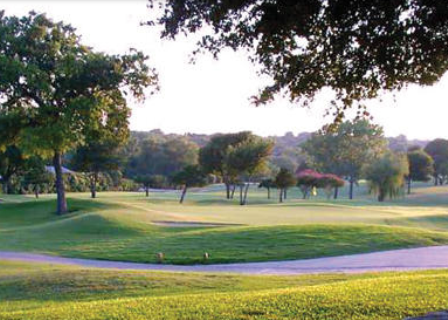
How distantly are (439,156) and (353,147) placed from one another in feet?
48.4

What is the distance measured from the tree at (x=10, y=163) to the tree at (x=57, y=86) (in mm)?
12126

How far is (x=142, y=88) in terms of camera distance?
38.3m

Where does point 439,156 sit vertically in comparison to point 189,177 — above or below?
above

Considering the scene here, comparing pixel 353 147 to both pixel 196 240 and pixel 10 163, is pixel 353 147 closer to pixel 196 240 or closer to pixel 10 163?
pixel 10 163

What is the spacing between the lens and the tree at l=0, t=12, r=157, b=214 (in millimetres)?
35656

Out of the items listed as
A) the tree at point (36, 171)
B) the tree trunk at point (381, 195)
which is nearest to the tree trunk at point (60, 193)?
the tree at point (36, 171)

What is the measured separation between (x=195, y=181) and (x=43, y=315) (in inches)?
1942

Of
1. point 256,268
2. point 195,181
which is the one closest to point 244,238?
point 256,268

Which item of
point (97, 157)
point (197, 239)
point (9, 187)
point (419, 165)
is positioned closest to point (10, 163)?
point (97, 157)

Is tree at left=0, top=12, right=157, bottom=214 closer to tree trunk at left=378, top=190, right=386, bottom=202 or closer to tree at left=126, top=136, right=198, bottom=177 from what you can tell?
tree trunk at left=378, top=190, right=386, bottom=202

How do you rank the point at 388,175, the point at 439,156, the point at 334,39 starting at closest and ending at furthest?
the point at 334,39
the point at 388,175
the point at 439,156

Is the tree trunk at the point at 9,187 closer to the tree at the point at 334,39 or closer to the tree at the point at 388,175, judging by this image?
the tree at the point at 388,175

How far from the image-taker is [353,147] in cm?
9475

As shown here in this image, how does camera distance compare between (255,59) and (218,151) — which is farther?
(218,151)
